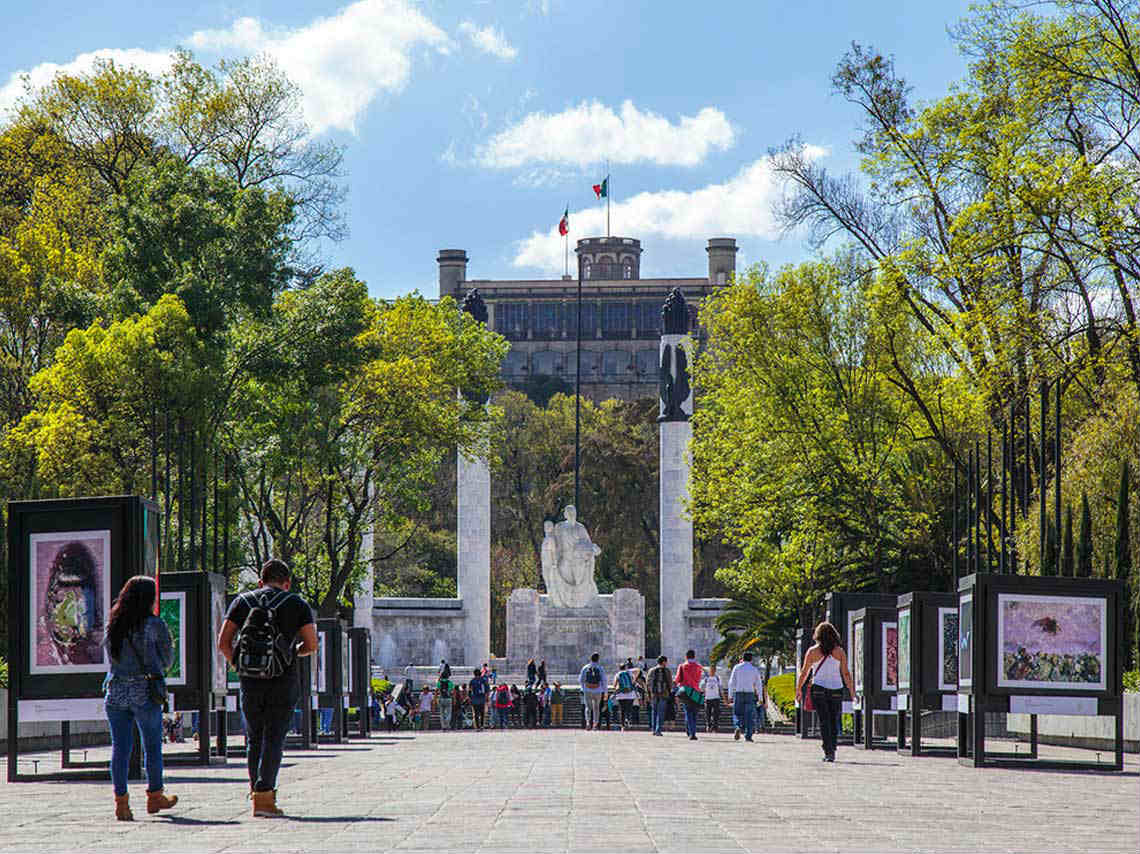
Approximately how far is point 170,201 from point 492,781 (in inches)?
937

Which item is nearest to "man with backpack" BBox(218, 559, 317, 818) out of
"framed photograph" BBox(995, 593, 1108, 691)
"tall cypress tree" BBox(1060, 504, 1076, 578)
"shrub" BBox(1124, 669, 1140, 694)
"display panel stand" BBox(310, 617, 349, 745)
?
"framed photograph" BBox(995, 593, 1108, 691)

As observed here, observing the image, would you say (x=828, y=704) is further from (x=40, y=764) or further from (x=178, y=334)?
(x=178, y=334)

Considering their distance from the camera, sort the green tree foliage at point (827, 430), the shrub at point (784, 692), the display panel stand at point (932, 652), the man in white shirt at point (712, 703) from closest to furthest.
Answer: the display panel stand at point (932, 652), the green tree foliage at point (827, 430), the man in white shirt at point (712, 703), the shrub at point (784, 692)

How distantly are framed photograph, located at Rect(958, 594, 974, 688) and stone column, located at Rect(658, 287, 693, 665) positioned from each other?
43042mm

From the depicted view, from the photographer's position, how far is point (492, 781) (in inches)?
594

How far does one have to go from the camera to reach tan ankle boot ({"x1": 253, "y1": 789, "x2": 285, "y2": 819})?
11234 millimetres

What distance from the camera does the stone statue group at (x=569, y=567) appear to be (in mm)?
59812

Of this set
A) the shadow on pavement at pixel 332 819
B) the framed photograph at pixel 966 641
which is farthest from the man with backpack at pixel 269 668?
the framed photograph at pixel 966 641

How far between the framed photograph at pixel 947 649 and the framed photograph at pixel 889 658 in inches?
130

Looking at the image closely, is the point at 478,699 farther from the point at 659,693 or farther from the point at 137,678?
the point at 137,678

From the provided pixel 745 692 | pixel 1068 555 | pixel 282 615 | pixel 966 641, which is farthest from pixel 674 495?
pixel 282 615

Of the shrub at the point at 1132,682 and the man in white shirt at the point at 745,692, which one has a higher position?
the shrub at the point at 1132,682

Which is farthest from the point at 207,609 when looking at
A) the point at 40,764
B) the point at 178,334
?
the point at 178,334

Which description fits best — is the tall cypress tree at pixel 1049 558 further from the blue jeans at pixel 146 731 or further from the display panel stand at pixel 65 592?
the blue jeans at pixel 146 731
